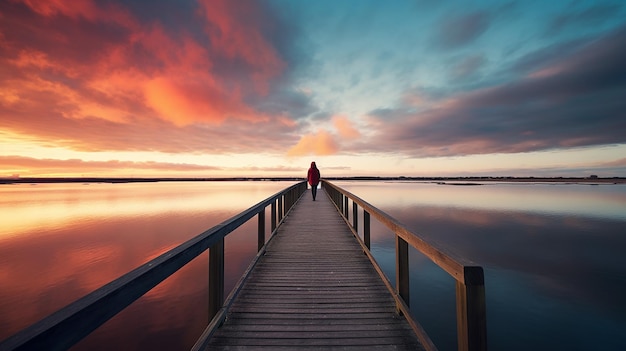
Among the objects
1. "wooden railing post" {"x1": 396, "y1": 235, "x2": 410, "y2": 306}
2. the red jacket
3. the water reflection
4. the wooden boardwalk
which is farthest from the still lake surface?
the red jacket

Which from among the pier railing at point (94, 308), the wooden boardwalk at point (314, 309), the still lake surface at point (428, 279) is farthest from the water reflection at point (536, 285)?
the pier railing at point (94, 308)

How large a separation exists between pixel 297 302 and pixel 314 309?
0.30 metres

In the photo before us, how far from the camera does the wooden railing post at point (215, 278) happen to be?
2.80 meters

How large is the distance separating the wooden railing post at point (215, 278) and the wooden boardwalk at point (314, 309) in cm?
27

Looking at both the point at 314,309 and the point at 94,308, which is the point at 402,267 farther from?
the point at 94,308

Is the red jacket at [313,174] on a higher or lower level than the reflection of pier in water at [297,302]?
higher

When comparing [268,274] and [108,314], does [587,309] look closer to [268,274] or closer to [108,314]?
[268,274]

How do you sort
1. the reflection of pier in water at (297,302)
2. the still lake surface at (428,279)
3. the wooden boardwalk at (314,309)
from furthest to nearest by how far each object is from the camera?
the still lake surface at (428,279)
the wooden boardwalk at (314,309)
the reflection of pier in water at (297,302)

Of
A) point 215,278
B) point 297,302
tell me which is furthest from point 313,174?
point 215,278

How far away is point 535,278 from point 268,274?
9.60 metres

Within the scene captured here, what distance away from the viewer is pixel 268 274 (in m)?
4.55

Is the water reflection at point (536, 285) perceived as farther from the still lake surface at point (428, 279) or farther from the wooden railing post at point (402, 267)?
the wooden railing post at point (402, 267)

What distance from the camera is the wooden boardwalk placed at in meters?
2.72

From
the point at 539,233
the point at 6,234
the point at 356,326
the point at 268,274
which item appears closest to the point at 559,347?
the point at 356,326
